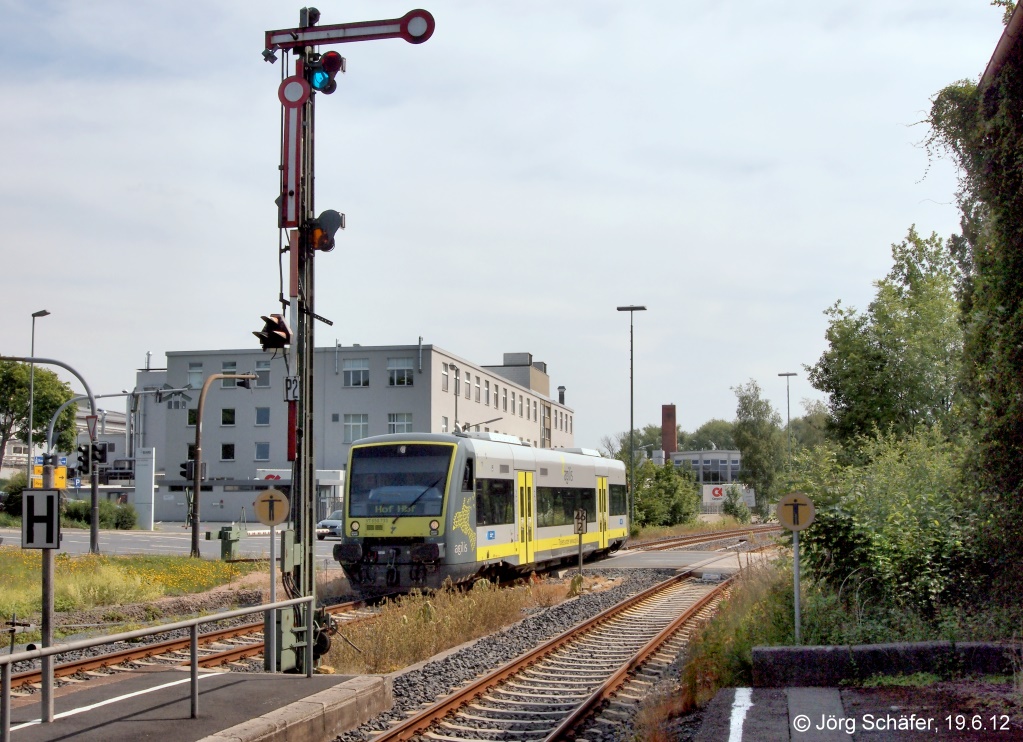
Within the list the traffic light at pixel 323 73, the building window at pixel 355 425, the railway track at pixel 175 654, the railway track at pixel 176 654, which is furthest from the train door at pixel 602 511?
the building window at pixel 355 425

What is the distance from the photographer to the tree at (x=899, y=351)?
Answer: 3050 centimetres

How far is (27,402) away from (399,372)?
29916 millimetres

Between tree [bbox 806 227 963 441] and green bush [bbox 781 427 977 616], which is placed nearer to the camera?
green bush [bbox 781 427 977 616]

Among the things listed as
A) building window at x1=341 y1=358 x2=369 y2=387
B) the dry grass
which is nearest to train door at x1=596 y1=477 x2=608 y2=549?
the dry grass

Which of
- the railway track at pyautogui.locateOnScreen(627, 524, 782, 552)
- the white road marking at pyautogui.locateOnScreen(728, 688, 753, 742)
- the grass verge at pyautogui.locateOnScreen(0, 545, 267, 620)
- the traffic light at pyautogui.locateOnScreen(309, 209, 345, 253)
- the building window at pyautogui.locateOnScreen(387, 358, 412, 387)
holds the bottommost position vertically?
the railway track at pyautogui.locateOnScreen(627, 524, 782, 552)

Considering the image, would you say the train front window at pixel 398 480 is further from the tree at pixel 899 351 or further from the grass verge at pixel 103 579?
the tree at pixel 899 351

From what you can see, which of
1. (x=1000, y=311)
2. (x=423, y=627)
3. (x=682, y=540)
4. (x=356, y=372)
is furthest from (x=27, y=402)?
(x=1000, y=311)

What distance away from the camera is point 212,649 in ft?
45.6

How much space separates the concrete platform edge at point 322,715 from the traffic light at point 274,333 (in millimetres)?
3420

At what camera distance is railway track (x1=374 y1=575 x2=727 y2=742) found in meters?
9.25

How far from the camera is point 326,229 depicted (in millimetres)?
11031

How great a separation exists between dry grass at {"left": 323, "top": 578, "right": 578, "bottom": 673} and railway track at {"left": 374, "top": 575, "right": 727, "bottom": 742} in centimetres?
146

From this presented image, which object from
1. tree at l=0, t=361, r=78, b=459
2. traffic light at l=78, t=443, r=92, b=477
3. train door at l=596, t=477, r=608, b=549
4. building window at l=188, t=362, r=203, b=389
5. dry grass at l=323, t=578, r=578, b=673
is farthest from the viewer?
tree at l=0, t=361, r=78, b=459

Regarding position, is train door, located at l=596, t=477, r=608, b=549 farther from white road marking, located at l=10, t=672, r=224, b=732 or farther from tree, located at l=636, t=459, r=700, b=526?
tree, located at l=636, t=459, r=700, b=526
